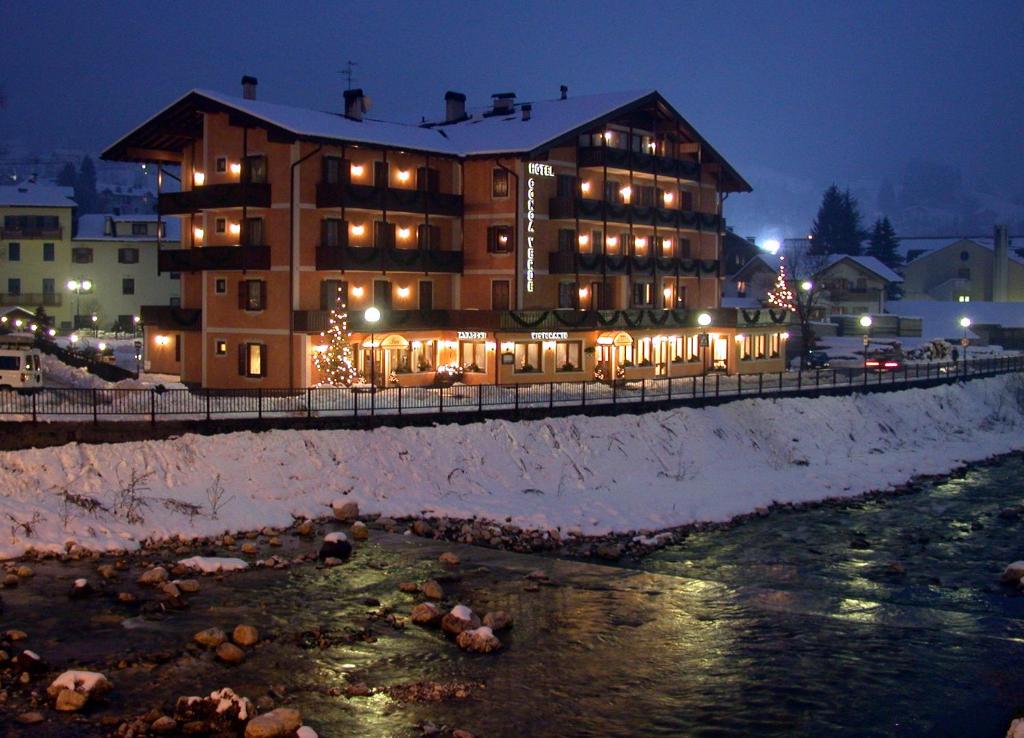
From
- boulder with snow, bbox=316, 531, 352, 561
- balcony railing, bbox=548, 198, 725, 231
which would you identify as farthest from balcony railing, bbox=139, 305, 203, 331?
boulder with snow, bbox=316, 531, 352, 561

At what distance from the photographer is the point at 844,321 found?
96688 millimetres

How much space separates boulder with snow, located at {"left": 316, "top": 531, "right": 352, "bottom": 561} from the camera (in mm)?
29391

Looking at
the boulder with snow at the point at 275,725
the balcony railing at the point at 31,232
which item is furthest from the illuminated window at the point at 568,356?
the balcony railing at the point at 31,232

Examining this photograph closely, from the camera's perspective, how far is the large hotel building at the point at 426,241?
49.8 metres

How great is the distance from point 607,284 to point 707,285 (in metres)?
10.9

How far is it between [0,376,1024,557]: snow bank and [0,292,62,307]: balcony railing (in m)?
57.3

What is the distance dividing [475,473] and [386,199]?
726 inches

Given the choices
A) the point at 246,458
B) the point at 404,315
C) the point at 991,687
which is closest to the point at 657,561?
the point at 991,687

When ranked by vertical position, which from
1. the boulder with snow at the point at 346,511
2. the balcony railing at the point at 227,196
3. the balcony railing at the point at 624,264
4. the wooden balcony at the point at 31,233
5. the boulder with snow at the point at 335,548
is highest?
the wooden balcony at the point at 31,233

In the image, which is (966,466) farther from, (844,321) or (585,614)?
(844,321)

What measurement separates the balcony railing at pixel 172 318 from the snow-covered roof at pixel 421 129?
28.5 feet

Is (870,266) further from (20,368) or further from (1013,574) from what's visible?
(20,368)

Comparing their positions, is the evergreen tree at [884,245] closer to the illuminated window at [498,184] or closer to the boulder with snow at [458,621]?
the illuminated window at [498,184]

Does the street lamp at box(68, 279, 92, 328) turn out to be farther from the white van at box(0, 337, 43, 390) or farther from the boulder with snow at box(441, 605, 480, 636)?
the boulder with snow at box(441, 605, 480, 636)
